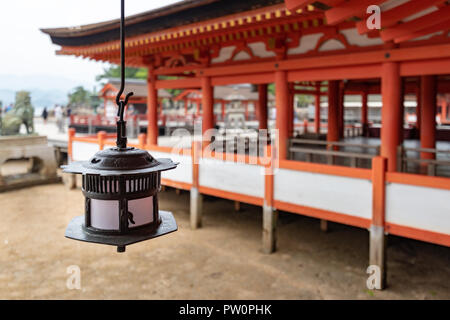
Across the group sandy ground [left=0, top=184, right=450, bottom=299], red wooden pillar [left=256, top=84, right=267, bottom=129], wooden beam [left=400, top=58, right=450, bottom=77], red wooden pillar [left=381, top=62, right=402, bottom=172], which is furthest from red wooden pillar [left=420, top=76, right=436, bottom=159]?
red wooden pillar [left=256, top=84, right=267, bottom=129]

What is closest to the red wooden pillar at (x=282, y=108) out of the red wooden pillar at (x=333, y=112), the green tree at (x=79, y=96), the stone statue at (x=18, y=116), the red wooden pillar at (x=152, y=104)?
the red wooden pillar at (x=333, y=112)

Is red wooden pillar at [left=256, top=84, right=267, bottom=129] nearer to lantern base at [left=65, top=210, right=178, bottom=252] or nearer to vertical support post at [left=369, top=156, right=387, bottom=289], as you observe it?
vertical support post at [left=369, top=156, right=387, bottom=289]

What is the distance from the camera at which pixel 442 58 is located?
640 centimetres

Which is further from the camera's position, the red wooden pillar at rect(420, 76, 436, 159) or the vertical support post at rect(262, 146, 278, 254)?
the red wooden pillar at rect(420, 76, 436, 159)

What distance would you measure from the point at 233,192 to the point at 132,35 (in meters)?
4.49

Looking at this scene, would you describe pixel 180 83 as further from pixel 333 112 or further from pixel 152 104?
pixel 333 112

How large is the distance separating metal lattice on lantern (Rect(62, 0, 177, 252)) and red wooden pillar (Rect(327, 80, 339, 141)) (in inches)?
384

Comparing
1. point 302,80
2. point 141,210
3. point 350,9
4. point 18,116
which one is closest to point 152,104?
point 302,80

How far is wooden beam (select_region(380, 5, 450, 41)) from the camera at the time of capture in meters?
3.69

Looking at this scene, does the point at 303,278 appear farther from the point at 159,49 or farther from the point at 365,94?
the point at 365,94

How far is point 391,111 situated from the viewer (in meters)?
7.03

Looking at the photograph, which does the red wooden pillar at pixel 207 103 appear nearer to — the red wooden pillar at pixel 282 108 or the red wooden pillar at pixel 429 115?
the red wooden pillar at pixel 282 108

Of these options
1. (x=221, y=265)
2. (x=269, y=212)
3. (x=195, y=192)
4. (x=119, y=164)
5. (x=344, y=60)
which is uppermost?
(x=344, y=60)

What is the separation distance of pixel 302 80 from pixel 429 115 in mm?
3370
